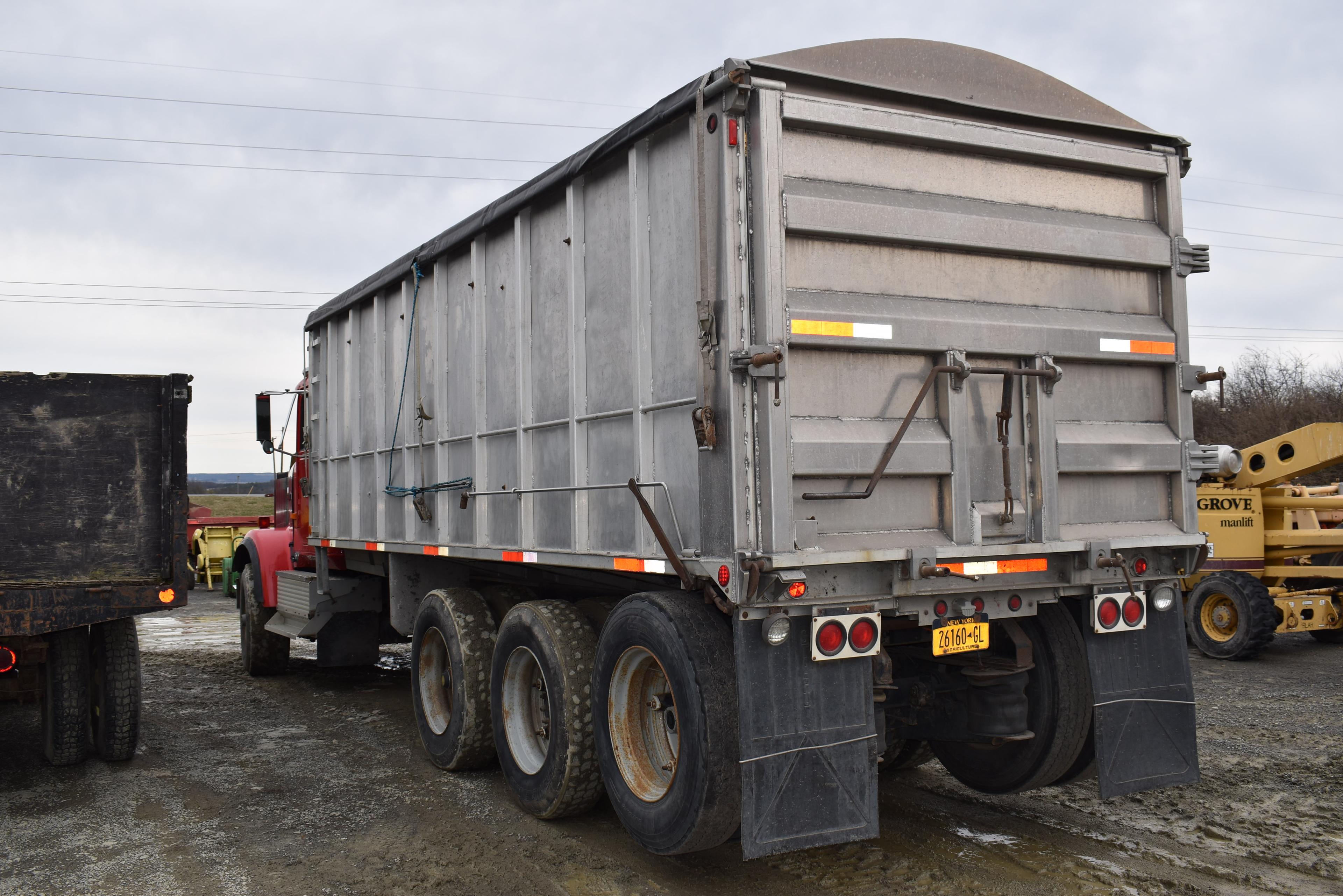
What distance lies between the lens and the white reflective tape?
4.68 meters

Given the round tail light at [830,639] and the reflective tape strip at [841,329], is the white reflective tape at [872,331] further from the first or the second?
the round tail light at [830,639]

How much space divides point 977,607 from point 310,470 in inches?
282

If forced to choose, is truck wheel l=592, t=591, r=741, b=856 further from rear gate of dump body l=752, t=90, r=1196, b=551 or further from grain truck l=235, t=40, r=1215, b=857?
rear gate of dump body l=752, t=90, r=1196, b=551

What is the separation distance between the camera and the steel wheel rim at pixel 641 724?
5066 millimetres

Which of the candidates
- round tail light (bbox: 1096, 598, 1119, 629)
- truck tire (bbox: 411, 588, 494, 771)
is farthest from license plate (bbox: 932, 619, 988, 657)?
truck tire (bbox: 411, 588, 494, 771)

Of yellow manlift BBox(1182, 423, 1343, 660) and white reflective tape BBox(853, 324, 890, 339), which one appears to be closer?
white reflective tape BBox(853, 324, 890, 339)

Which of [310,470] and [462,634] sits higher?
[310,470]

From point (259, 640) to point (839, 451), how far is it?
314 inches

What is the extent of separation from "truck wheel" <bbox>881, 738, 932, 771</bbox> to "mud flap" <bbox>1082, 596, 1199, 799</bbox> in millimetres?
1274

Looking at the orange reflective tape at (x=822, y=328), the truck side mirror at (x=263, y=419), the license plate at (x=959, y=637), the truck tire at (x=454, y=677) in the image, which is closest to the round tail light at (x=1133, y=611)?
the license plate at (x=959, y=637)

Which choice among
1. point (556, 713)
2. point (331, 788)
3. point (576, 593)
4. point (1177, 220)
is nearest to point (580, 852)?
point (556, 713)

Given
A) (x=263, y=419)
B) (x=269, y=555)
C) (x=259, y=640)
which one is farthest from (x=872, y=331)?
(x=259, y=640)

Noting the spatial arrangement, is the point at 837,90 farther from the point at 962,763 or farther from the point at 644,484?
the point at 962,763

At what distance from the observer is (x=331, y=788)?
654 cm
